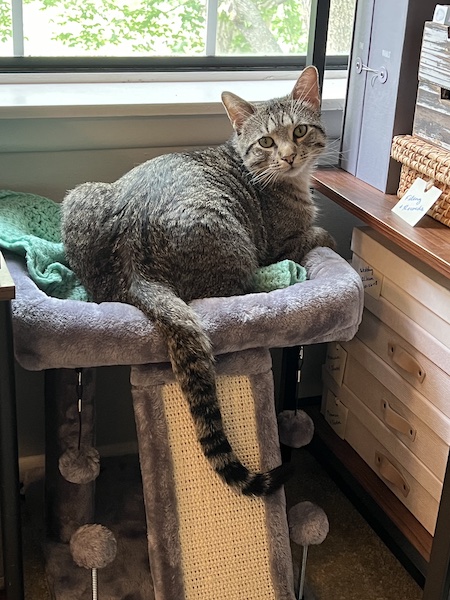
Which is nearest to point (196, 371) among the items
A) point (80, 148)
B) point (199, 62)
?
point (80, 148)

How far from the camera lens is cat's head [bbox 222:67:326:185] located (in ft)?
5.21

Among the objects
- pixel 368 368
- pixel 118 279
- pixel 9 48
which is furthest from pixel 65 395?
pixel 9 48

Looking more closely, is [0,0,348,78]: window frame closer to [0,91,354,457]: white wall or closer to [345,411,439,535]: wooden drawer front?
Answer: [0,91,354,457]: white wall

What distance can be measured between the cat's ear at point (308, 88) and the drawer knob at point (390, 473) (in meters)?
0.78

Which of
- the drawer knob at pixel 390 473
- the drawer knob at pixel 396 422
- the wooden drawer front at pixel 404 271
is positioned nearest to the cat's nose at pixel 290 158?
the wooden drawer front at pixel 404 271

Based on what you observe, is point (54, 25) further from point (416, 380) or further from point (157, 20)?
point (416, 380)

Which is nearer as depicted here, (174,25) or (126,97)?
(126,97)

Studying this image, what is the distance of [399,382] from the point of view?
5.29 feet

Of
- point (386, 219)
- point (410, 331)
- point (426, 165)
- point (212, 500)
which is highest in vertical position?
point (426, 165)

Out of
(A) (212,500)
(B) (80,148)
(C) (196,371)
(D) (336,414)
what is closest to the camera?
(C) (196,371)

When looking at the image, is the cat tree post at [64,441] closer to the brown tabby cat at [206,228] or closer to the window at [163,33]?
the brown tabby cat at [206,228]

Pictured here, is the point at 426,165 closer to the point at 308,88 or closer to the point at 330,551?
the point at 308,88

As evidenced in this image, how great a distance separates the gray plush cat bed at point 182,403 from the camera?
1295mm

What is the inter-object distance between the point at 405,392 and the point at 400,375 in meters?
0.04
